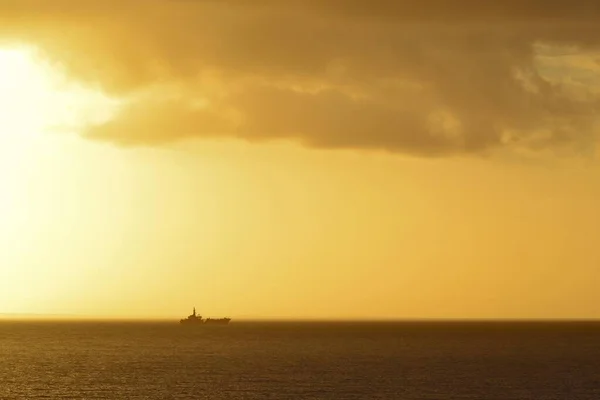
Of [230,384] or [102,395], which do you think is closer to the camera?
[102,395]

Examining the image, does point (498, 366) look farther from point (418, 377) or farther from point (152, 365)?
point (152, 365)

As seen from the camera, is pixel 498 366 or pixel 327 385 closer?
pixel 327 385

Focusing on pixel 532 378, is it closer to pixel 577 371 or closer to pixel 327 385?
pixel 577 371

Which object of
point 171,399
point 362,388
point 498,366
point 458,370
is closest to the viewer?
point 171,399

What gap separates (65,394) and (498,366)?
272ft

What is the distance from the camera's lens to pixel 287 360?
189m

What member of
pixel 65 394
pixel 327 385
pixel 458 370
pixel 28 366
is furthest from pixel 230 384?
pixel 28 366

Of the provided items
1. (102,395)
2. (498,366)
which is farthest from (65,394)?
(498,366)

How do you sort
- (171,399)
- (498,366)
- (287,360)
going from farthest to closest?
(287,360)
(498,366)
(171,399)

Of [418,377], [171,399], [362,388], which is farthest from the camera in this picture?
[418,377]

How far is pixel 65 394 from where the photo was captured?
12419cm

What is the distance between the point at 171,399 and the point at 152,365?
62105 mm

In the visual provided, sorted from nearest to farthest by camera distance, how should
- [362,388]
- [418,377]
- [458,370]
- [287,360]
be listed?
[362,388] < [418,377] < [458,370] < [287,360]

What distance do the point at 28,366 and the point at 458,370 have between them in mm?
76182
